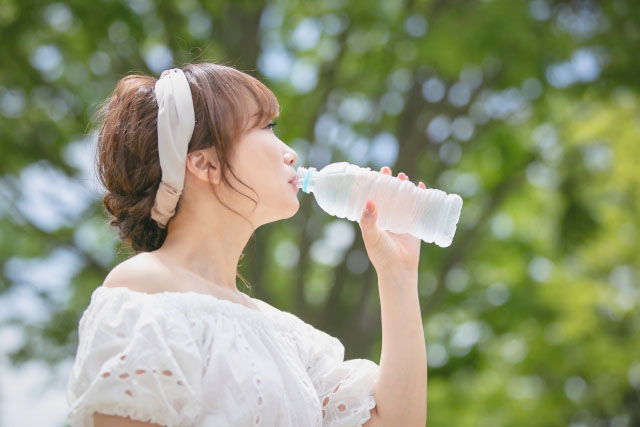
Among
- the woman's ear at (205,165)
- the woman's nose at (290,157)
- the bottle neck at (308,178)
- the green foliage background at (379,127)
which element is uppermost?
the woman's nose at (290,157)

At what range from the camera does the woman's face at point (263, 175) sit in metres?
1.98

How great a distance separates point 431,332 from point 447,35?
230 inches

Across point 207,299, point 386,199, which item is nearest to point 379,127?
point 386,199

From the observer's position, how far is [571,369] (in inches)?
485

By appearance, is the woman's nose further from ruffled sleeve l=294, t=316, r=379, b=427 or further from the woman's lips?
ruffled sleeve l=294, t=316, r=379, b=427

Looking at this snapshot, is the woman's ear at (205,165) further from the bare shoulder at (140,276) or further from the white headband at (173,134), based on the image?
the bare shoulder at (140,276)

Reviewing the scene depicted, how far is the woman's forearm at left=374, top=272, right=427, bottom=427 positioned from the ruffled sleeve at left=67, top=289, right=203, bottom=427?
22.9 inches

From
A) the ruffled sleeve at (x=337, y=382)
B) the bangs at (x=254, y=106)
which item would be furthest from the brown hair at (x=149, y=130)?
the ruffled sleeve at (x=337, y=382)

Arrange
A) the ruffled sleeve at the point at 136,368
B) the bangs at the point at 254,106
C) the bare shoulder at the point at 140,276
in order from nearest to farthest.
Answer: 1. the ruffled sleeve at the point at 136,368
2. the bare shoulder at the point at 140,276
3. the bangs at the point at 254,106

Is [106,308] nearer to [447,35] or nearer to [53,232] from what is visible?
[447,35]

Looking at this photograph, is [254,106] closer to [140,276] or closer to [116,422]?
[140,276]

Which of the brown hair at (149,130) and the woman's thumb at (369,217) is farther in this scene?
the woman's thumb at (369,217)

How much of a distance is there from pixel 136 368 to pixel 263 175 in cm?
61

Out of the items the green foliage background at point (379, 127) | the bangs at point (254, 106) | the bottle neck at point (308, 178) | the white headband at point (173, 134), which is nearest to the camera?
the white headband at point (173, 134)
